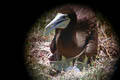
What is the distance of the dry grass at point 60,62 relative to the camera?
9.77 feet

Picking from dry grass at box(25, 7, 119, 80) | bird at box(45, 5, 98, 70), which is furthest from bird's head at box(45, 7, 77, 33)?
dry grass at box(25, 7, 119, 80)

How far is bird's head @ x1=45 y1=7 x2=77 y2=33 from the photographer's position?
2850 mm

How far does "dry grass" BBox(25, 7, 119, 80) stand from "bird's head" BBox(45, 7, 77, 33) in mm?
101

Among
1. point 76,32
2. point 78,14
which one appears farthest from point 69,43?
point 78,14

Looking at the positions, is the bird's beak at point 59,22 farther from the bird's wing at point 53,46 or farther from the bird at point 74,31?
the bird's wing at point 53,46

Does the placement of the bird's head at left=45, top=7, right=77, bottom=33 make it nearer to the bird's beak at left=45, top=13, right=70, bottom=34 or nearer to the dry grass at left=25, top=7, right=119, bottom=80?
the bird's beak at left=45, top=13, right=70, bottom=34

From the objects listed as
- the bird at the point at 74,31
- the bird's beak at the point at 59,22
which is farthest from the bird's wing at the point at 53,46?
the bird's beak at the point at 59,22

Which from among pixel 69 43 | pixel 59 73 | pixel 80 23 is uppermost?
pixel 80 23

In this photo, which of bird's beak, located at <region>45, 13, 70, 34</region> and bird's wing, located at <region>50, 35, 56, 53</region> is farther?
bird's wing, located at <region>50, 35, 56, 53</region>

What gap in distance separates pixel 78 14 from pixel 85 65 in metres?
0.53

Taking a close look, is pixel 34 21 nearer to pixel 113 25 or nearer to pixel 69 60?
pixel 69 60

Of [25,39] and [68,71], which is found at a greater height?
[25,39]

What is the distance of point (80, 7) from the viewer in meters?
2.92

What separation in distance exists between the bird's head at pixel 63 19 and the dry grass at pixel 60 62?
0.33 feet
